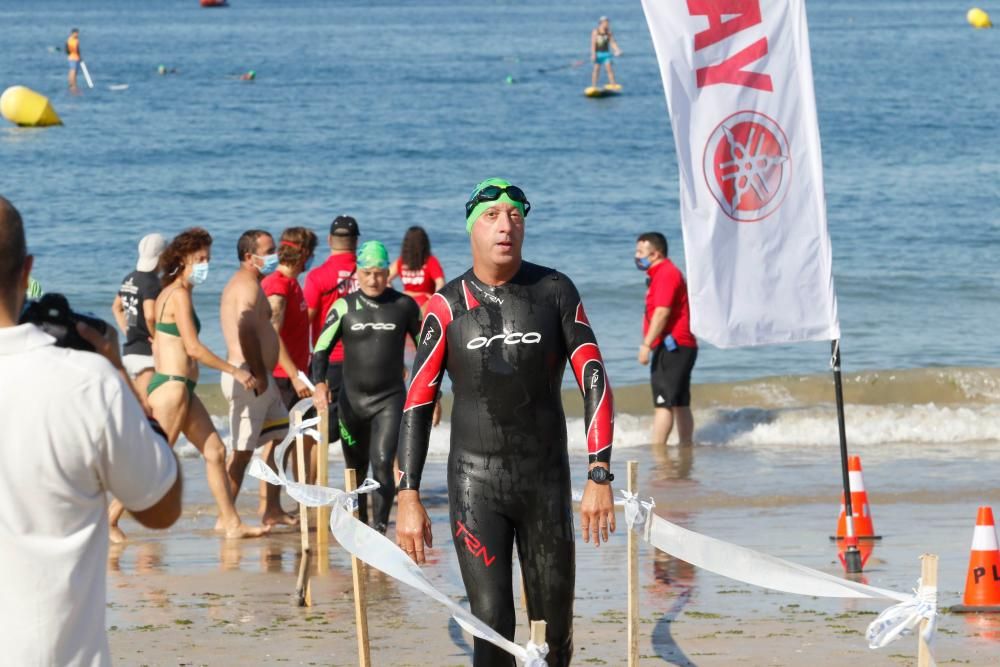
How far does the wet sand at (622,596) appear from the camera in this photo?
661 cm

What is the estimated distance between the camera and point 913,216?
2912 centimetres

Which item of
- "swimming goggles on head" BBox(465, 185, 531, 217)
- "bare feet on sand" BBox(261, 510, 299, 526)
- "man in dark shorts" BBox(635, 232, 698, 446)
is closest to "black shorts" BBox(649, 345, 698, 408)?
"man in dark shorts" BBox(635, 232, 698, 446)

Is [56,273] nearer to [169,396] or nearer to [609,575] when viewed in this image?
[169,396]

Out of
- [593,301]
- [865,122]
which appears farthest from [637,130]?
[593,301]

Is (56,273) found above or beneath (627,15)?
beneath

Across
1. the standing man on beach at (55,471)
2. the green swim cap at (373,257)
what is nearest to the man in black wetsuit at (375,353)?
the green swim cap at (373,257)

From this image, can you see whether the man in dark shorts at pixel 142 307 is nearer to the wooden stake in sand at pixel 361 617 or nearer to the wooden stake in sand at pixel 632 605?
the wooden stake in sand at pixel 361 617

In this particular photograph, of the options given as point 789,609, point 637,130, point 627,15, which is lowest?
point 789,609

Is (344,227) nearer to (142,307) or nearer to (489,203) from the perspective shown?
(142,307)

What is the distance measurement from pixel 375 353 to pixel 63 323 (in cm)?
569

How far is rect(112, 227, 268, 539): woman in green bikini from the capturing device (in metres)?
8.94

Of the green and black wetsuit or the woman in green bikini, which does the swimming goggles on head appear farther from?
the woman in green bikini

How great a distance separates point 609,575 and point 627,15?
4261 inches

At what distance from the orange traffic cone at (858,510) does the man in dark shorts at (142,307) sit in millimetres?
4144
